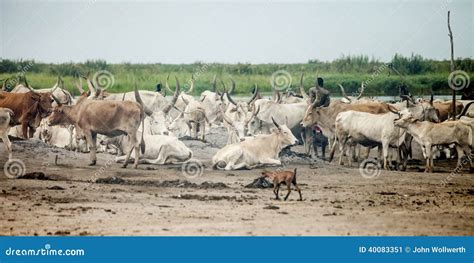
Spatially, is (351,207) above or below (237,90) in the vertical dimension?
below

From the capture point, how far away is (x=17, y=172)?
11953 mm

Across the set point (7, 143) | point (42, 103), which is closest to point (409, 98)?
point (42, 103)

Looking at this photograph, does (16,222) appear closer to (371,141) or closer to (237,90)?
(371,141)

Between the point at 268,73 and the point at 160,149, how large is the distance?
4142mm

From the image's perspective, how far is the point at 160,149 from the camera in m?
13.0

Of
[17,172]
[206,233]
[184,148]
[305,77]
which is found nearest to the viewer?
[206,233]

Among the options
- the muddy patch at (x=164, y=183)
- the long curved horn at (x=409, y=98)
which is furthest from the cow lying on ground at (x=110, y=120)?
the long curved horn at (x=409, y=98)

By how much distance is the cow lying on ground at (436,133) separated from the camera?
1299 cm

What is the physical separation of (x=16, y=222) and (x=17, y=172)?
2.26 meters

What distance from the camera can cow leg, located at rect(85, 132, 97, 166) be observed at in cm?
1262

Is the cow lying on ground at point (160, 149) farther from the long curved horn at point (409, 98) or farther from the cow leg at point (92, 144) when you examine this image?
the long curved horn at point (409, 98)

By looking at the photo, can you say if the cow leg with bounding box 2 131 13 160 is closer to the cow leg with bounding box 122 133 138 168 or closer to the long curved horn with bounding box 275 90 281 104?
the cow leg with bounding box 122 133 138 168

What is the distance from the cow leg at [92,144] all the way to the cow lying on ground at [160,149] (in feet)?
1.19

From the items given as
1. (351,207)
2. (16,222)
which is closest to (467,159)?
(351,207)
